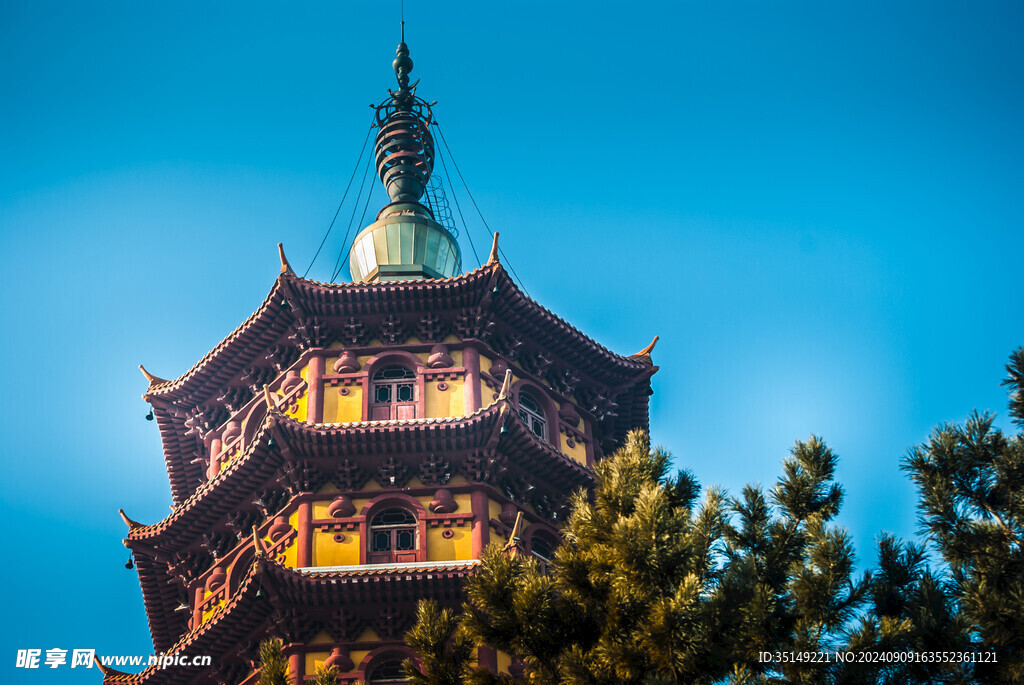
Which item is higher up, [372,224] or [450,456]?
[372,224]

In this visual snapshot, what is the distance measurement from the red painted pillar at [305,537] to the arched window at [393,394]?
2.69 metres

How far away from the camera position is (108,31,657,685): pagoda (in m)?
A: 24.4

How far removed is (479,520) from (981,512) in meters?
11.4

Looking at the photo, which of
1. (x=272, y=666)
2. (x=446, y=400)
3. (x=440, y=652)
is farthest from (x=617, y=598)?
(x=446, y=400)

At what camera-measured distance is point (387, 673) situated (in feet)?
79.7

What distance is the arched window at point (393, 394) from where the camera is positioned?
28203 millimetres

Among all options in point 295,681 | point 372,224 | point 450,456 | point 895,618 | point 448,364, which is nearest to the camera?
point 895,618

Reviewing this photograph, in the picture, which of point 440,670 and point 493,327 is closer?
point 440,670

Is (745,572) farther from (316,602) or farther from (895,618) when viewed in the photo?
(316,602)

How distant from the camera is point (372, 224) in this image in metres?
34.5

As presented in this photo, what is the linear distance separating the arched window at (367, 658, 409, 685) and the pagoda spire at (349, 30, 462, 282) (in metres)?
10.9

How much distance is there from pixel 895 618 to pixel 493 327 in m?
14.4

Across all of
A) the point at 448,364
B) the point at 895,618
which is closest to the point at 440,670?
the point at 895,618

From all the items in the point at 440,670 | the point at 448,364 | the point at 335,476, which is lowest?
the point at 440,670
